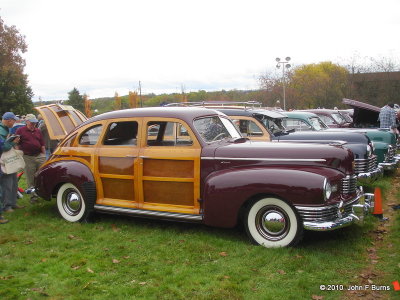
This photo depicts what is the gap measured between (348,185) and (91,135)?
417 centimetres

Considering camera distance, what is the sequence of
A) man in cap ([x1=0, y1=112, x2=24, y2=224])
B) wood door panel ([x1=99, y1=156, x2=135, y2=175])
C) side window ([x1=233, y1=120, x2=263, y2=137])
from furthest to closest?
side window ([x1=233, y1=120, x2=263, y2=137]), man in cap ([x1=0, y1=112, x2=24, y2=224]), wood door panel ([x1=99, y1=156, x2=135, y2=175])

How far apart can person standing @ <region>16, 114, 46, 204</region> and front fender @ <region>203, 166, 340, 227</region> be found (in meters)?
4.23

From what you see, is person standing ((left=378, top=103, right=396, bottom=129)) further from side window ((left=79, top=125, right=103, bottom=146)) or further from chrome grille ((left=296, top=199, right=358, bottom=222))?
side window ((left=79, top=125, right=103, bottom=146))

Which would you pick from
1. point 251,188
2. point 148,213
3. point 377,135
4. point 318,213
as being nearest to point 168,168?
Result: point 148,213

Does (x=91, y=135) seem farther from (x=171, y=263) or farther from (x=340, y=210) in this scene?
(x=340, y=210)

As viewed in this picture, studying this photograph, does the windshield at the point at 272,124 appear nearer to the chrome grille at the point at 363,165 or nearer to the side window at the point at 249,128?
the side window at the point at 249,128

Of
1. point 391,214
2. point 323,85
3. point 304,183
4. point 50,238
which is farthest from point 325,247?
point 323,85

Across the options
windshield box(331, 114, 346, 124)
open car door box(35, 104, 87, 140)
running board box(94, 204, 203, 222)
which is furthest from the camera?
windshield box(331, 114, 346, 124)

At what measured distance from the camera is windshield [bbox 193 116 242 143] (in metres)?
6.16

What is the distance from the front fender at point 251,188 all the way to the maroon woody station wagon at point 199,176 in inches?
0.5

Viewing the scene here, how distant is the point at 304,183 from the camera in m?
5.05

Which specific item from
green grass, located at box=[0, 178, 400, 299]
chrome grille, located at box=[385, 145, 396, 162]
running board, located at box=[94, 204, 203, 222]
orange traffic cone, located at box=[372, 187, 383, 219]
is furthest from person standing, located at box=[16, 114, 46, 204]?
chrome grille, located at box=[385, 145, 396, 162]

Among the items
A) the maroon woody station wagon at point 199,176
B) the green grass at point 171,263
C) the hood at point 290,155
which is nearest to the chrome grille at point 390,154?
the green grass at point 171,263

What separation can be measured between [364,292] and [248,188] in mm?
1831
